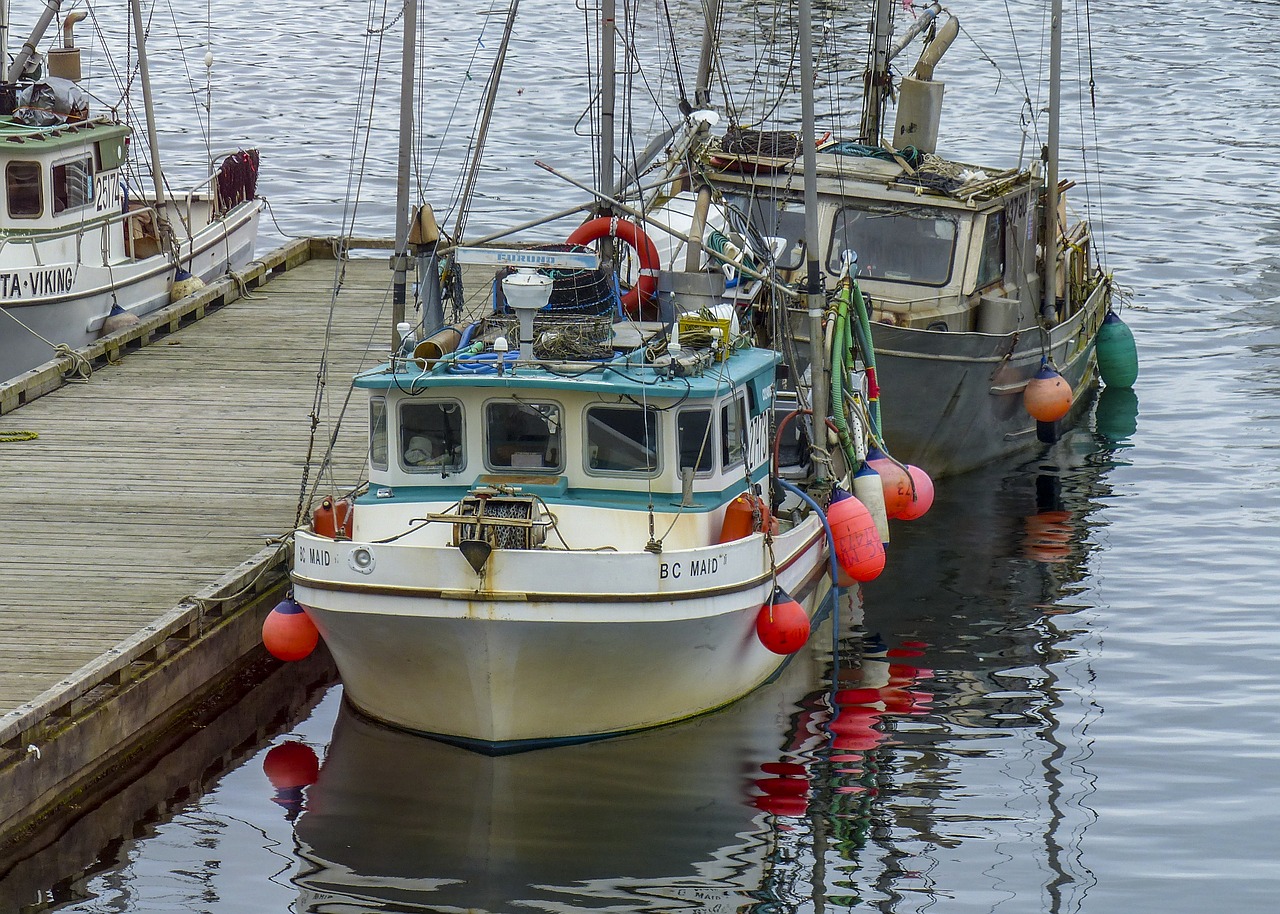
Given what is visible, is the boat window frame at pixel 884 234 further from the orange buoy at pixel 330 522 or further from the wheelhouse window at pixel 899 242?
the orange buoy at pixel 330 522

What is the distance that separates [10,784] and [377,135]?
31.2 meters

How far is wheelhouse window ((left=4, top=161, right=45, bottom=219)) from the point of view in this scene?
21641 mm

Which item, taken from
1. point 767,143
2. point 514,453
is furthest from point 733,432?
point 767,143

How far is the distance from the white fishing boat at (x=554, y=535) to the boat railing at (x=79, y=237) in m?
9.25

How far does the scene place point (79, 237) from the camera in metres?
22.3

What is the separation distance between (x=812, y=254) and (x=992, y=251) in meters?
5.39

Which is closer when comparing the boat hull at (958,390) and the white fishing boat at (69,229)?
the boat hull at (958,390)

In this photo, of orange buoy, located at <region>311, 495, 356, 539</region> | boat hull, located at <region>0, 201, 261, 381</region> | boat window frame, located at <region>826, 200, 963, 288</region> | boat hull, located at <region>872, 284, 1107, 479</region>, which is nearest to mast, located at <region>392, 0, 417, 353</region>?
orange buoy, located at <region>311, 495, 356, 539</region>

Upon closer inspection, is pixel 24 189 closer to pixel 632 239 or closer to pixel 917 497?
pixel 632 239

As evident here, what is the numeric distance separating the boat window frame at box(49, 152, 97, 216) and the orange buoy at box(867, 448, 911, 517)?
35.7 ft

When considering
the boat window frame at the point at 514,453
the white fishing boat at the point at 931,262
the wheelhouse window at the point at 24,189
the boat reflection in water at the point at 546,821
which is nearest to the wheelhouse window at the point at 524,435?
the boat window frame at the point at 514,453

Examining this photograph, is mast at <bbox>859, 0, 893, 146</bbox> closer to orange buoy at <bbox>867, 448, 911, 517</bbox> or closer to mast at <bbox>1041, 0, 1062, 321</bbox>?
mast at <bbox>1041, 0, 1062, 321</bbox>

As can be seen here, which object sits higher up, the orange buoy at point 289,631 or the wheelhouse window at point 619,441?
the wheelhouse window at point 619,441

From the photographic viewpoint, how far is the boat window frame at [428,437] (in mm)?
13242
